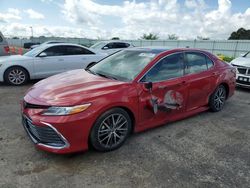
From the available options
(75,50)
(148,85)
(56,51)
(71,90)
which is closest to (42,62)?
(56,51)

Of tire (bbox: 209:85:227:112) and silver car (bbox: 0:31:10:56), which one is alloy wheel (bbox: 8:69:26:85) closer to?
silver car (bbox: 0:31:10:56)

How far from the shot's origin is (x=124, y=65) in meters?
3.84

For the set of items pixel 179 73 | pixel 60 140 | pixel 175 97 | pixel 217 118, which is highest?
pixel 179 73

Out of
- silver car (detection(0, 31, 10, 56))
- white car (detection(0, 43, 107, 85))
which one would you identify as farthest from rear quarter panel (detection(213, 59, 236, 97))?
silver car (detection(0, 31, 10, 56))

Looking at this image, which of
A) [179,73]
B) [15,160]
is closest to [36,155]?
[15,160]

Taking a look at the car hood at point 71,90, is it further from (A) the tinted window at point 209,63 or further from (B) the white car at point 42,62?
(B) the white car at point 42,62

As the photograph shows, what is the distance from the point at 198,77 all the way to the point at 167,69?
0.80 m

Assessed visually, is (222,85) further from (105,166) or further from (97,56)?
(97,56)

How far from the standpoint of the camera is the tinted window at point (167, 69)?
11.6 feet

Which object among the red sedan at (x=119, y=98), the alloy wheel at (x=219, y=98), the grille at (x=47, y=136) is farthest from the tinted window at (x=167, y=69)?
the grille at (x=47, y=136)

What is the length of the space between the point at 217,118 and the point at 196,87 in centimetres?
97

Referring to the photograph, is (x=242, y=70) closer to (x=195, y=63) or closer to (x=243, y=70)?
(x=243, y=70)

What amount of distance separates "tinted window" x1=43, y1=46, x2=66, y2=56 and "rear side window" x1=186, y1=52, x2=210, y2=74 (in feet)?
16.2

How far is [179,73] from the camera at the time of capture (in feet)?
12.9
